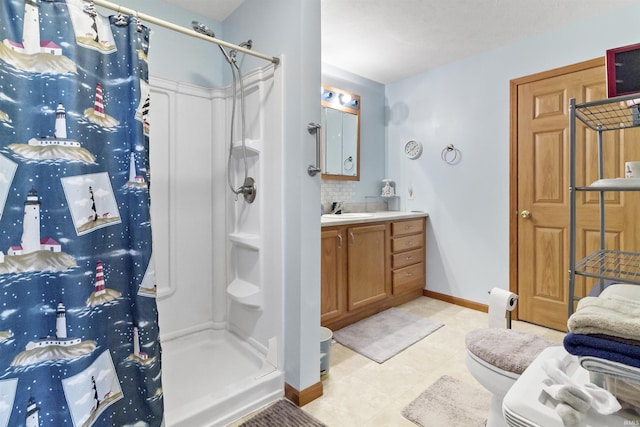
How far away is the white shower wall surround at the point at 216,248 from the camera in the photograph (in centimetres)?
183

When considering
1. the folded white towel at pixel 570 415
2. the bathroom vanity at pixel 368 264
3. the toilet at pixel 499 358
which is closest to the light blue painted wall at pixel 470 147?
the bathroom vanity at pixel 368 264

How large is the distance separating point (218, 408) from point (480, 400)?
138 centimetres

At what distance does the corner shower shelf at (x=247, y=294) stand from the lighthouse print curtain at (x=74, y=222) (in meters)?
0.73

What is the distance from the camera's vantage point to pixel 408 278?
3.21 metres

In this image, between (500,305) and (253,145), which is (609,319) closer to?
(500,305)

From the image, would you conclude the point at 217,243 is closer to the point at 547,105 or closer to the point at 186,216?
the point at 186,216

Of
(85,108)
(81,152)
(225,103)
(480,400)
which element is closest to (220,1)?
(225,103)

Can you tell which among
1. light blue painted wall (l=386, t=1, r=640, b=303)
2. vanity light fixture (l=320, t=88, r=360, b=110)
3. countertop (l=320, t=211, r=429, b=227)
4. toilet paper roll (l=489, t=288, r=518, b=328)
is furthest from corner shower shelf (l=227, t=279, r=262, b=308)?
light blue painted wall (l=386, t=1, r=640, b=303)

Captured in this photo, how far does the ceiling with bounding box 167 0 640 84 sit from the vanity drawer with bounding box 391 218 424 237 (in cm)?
158

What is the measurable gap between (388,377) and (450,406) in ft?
1.29

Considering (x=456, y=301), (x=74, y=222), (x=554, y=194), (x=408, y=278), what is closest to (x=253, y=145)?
Result: (x=74, y=222)

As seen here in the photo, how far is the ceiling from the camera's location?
2195 mm

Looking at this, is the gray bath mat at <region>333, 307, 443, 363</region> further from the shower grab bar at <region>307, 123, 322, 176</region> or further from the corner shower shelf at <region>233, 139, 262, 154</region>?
the corner shower shelf at <region>233, 139, 262, 154</region>

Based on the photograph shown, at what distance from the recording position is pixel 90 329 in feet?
3.79
